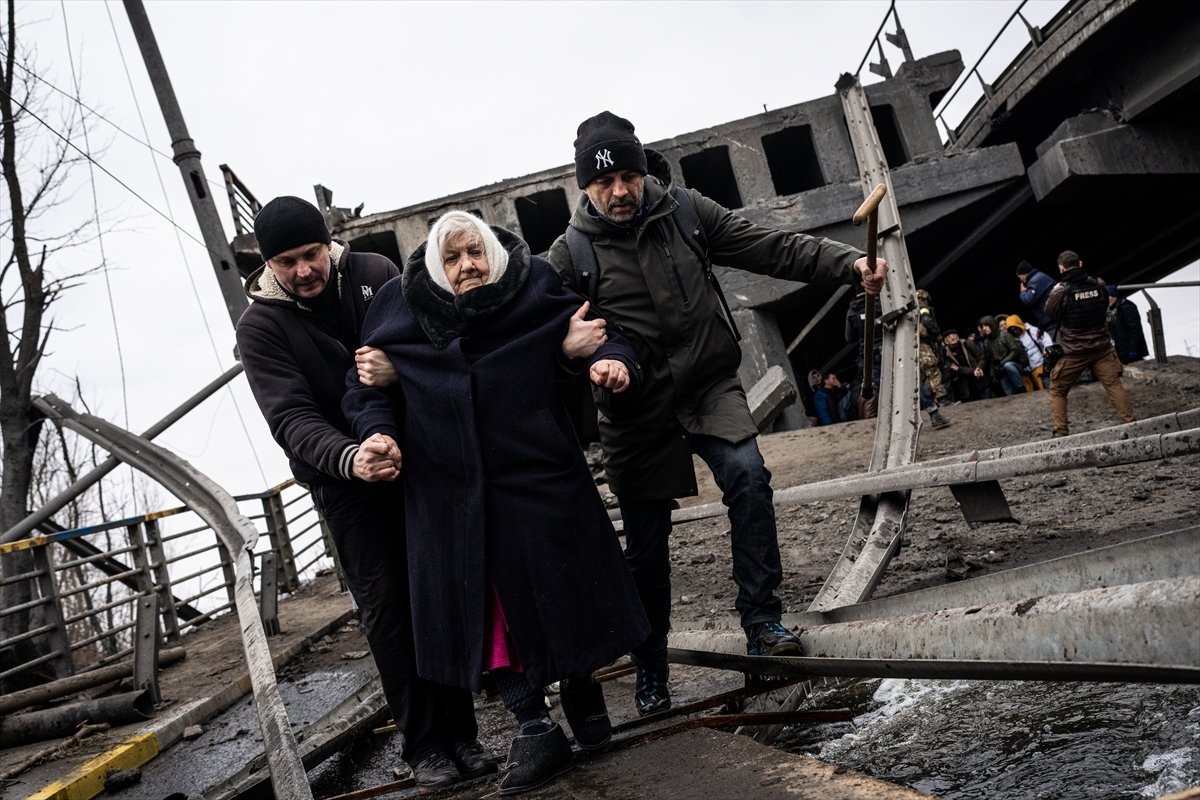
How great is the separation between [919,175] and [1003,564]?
47.3 feet

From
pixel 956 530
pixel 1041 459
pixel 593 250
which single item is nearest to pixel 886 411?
pixel 1041 459

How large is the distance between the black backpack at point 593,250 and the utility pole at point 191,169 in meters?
6.57

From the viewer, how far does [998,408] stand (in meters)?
12.4

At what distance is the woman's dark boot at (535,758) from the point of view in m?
2.92

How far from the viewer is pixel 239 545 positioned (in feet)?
15.5

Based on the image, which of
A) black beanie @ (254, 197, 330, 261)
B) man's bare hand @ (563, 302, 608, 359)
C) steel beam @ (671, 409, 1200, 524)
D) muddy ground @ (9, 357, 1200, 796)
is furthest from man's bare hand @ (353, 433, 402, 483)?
steel beam @ (671, 409, 1200, 524)

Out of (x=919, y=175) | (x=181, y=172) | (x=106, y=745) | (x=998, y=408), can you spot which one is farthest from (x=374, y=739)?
(x=919, y=175)

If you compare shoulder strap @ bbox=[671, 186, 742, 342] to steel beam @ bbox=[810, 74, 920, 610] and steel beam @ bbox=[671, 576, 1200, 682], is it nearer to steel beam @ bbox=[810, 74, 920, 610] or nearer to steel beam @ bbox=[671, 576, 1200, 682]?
steel beam @ bbox=[810, 74, 920, 610]

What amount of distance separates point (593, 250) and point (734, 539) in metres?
1.15

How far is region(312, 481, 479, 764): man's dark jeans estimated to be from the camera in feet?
11.2

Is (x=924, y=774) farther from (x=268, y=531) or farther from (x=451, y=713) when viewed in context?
(x=268, y=531)

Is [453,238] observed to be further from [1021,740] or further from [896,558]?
[896,558]

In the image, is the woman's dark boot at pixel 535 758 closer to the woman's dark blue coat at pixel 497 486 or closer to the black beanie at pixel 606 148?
the woman's dark blue coat at pixel 497 486

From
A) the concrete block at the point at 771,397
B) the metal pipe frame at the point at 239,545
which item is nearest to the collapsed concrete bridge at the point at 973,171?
the concrete block at the point at 771,397
